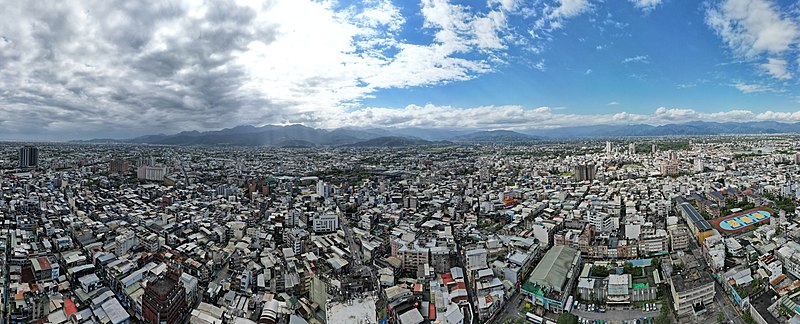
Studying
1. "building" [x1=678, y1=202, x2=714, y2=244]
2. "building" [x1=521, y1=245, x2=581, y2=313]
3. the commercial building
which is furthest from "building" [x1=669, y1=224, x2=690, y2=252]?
"building" [x1=521, y1=245, x2=581, y2=313]

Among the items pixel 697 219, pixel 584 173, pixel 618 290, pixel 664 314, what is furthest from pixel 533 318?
pixel 584 173

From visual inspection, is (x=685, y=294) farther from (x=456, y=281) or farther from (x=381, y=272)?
(x=381, y=272)

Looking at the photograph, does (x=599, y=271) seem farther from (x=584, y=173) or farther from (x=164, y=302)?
(x=584, y=173)

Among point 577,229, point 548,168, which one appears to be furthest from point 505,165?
point 577,229

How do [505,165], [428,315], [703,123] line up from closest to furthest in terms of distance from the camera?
[428,315] < [505,165] < [703,123]

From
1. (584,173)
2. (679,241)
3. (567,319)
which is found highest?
(584,173)

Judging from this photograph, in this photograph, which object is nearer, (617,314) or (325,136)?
(617,314)

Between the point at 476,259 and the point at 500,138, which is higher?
the point at 500,138
